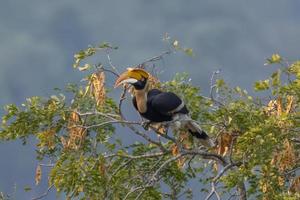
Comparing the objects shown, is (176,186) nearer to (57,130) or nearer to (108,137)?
(108,137)

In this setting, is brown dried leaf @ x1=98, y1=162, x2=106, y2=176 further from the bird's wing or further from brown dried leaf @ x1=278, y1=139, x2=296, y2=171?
brown dried leaf @ x1=278, y1=139, x2=296, y2=171

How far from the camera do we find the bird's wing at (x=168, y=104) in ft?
36.5

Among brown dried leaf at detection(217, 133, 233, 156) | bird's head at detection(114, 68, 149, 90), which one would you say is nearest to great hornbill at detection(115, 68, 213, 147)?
bird's head at detection(114, 68, 149, 90)

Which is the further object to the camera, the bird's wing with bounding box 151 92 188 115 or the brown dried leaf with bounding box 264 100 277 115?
the bird's wing with bounding box 151 92 188 115

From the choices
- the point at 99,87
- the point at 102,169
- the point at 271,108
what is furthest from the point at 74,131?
the point at 271,108

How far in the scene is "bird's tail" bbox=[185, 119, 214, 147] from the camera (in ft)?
37.2

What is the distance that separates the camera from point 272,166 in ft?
29.6

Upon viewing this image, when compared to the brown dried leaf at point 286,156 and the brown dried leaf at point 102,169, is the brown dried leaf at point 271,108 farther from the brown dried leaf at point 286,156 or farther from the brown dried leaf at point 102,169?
the brown dried leaf at point 102,169

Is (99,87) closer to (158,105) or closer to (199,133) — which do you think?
(158,105)

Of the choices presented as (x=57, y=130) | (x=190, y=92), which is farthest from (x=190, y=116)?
(x=57, y=130)

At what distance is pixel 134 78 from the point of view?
1099 centimetres

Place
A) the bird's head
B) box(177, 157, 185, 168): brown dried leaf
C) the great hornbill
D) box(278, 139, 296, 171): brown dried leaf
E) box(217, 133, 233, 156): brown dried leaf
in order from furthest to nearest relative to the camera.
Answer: box(177, 157, 185, 168): brown dried leaf < the great hornbill < the bird's head < box(217, 133, 233, 156): brown dried leaf < box(278, 139, 296, 171): brown dried leaf

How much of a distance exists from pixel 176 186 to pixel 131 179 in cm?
154

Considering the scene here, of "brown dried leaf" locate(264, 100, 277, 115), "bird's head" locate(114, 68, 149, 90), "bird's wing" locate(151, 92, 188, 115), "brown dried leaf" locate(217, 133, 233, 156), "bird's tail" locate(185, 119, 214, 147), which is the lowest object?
"brown dried leaf" locate(217, 133, 233, 156)
